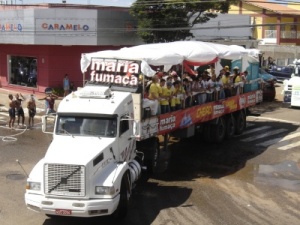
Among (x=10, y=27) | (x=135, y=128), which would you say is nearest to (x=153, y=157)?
(x=135, y=128)

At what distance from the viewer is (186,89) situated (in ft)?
56.3

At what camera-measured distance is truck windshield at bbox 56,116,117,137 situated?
11.7 meters

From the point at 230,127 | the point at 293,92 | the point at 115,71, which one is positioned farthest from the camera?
the point at 293,92

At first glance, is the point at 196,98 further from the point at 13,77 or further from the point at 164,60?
the point at 13,77

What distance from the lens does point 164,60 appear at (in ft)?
50.6

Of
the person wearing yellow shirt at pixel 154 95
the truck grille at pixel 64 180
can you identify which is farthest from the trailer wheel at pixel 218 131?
the truck grille at pixel 64 180

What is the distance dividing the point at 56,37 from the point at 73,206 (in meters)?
21.0

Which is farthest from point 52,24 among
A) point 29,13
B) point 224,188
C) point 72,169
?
point 72,169

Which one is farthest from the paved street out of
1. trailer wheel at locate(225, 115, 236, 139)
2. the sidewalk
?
the sidewalk

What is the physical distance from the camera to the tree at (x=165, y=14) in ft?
97.8

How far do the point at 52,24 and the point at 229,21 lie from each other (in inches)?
684

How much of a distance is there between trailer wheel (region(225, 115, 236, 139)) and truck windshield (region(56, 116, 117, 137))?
1001 centimetres

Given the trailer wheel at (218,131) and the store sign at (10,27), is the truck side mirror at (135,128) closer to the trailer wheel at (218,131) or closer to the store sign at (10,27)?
the trailer wheel at (218,131)

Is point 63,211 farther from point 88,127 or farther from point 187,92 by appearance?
point 187,92
